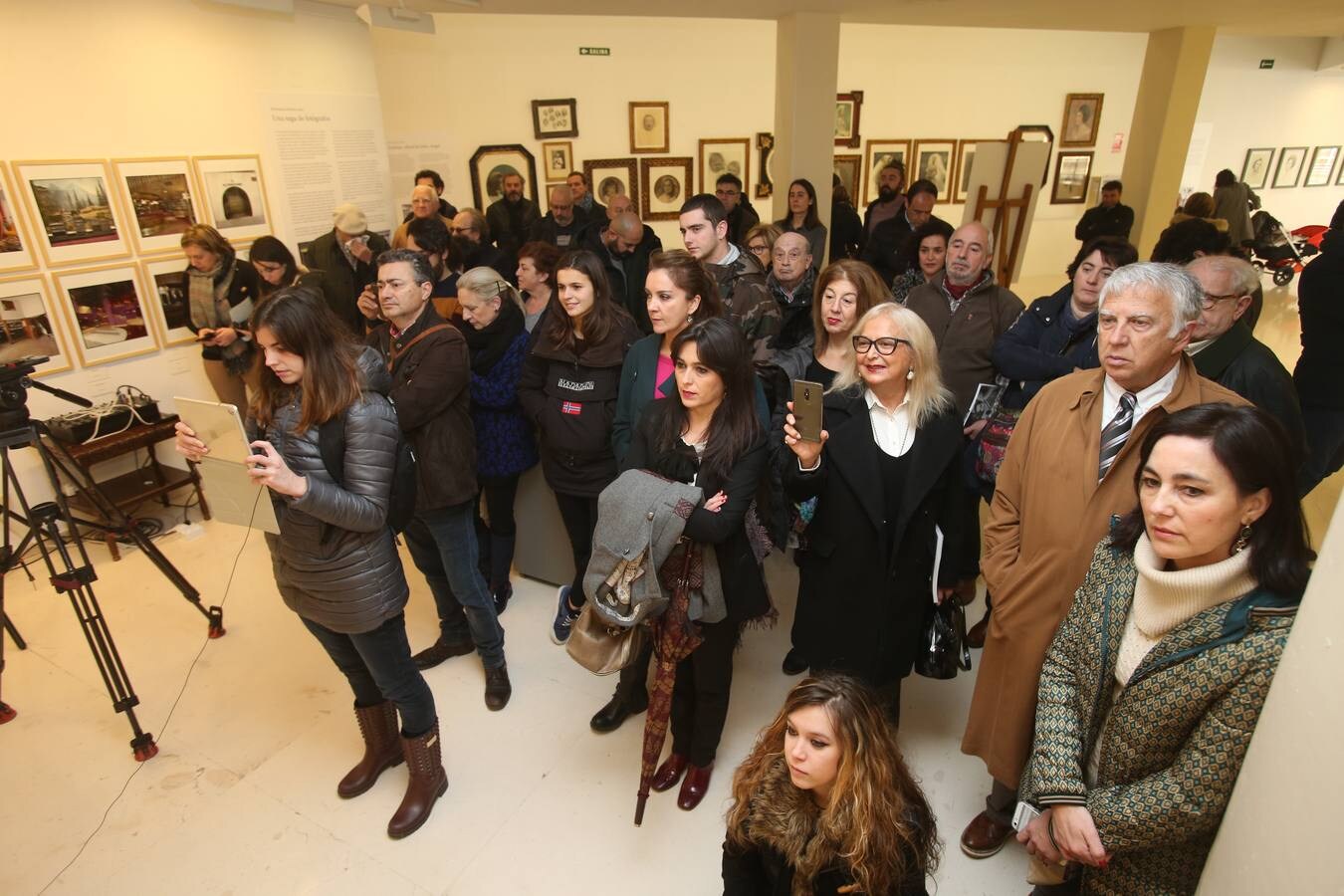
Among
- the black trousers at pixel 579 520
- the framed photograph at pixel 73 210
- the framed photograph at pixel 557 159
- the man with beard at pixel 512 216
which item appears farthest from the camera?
the framed photograph at pixel 557 159

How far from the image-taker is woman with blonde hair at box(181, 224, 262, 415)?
A: 15.7 feet

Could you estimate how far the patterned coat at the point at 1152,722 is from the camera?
1349 millimetres

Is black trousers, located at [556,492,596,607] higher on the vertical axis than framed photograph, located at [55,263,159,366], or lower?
lower

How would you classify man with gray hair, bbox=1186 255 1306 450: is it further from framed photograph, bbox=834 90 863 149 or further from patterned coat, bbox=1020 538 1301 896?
framed photograph, bbox=834 90 863 149

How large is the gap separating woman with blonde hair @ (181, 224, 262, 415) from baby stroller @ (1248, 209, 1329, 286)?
524 inches

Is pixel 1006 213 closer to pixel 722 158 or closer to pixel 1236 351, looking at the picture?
pixel 1236 351

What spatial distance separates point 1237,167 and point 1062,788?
15.2 m

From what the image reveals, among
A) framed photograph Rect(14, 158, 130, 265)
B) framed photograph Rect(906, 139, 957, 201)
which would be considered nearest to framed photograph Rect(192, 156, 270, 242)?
framed photograph Rect(14, 158, 130, 265)

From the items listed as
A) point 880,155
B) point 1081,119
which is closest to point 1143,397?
point 880,155

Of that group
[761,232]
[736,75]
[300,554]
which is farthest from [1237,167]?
[300,554]

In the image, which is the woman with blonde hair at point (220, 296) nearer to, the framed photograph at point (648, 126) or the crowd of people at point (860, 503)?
the crowd of people at point (860, 503)

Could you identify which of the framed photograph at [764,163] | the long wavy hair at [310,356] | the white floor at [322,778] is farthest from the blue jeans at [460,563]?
the framed photograph at [764,163]

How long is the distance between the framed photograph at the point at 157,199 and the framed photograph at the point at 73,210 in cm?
10

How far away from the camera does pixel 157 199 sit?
15.5 feet
